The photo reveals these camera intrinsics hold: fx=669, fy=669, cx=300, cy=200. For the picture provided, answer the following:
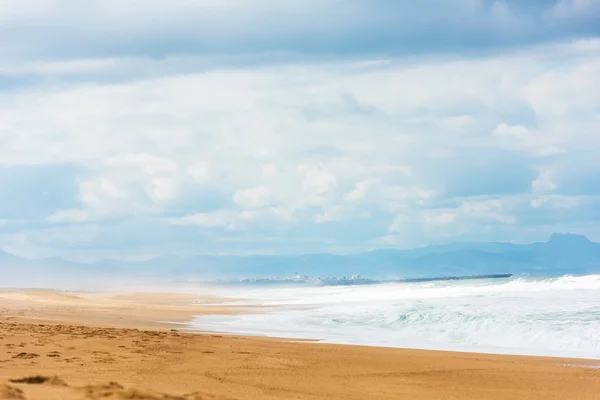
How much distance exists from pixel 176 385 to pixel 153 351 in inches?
171

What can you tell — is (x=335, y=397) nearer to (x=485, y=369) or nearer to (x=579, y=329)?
(x=485, y=369)

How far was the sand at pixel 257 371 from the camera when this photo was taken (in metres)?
8.75

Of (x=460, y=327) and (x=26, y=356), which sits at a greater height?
(x=460, y=327)

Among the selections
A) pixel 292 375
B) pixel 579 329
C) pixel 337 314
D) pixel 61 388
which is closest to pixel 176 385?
pixel 61 388

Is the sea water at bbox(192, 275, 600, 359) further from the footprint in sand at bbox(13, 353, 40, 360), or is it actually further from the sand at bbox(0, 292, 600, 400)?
the footprint in sand at bbox(13, 353, 40, 360)

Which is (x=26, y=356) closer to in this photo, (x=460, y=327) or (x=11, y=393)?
(x=11, y=393)

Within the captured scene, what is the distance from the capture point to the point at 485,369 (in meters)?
12.1

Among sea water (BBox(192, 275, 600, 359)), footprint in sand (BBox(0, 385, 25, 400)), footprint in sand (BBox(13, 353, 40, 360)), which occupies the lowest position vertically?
footprint in sand (BBox(0, 385, 25, 400))

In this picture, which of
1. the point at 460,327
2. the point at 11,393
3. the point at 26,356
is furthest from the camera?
the point at 460,327

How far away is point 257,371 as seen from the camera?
11172mm

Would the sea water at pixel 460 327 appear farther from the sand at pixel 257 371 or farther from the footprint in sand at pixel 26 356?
the footprint in sand at pixel 26 356

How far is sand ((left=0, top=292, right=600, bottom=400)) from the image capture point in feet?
28.7

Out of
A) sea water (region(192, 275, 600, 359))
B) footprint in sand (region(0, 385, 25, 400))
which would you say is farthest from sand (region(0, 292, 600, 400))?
sea water (region(192, 275, 600, 359))

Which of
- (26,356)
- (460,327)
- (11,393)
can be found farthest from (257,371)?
(460,327)
